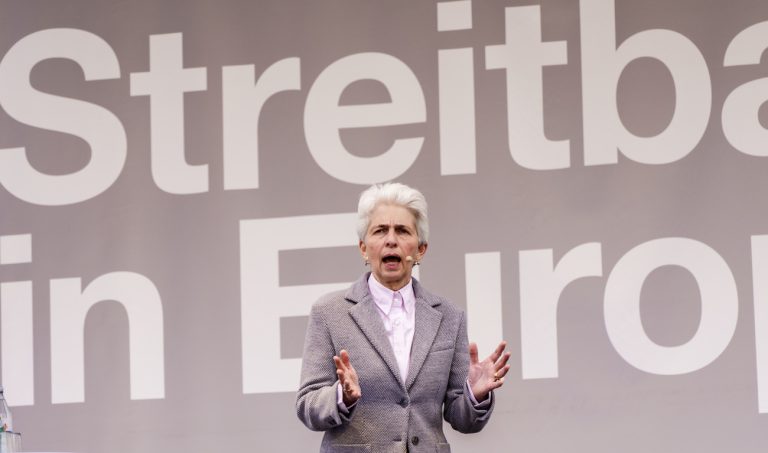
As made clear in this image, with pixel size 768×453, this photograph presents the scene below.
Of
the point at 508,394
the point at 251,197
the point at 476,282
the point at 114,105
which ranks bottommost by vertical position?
the point at 508,394

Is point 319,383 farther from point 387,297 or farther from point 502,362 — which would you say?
point 502,362

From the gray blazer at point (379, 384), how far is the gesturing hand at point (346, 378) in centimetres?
7

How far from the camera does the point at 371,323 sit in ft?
11.0

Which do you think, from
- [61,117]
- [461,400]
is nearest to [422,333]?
[461,400]

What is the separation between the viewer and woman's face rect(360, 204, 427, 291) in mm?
3340

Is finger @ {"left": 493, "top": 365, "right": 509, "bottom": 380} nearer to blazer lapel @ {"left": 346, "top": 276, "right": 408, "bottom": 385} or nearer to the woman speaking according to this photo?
the woman speaking

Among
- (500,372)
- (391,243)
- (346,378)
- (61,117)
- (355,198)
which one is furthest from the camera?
(61,117)

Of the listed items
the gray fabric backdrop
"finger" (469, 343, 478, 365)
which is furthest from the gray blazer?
the gray fabric backdrop

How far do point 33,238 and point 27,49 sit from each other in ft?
2.53

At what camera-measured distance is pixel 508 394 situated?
4.59 m

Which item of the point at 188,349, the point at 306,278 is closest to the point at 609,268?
the point at 306,278

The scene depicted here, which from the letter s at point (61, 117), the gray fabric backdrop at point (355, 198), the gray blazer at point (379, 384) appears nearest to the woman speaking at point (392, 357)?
the gray blazer at point (379, 384)

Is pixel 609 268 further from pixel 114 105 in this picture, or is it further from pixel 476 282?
pixel 114 105

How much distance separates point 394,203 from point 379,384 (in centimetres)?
48
